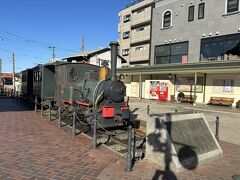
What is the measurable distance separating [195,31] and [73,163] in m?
21.6

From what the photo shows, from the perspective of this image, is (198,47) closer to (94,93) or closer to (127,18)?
(127,18)

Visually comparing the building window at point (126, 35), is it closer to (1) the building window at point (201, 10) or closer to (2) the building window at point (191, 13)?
(2) the building window at point (191, 13)

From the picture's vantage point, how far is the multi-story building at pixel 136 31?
30.5 metres

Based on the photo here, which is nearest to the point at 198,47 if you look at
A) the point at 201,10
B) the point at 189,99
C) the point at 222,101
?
the point at 201,10

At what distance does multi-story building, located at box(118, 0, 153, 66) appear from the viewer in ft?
100

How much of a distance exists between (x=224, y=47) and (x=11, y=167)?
20785 millimetres

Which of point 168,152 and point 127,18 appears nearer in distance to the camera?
point 168,152

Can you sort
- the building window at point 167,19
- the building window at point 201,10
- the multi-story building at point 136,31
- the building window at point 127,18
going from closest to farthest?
the building window at point 201,10 < the building window at point 167,19 < the multi-story building at point 136,31 < the building window at point 127,18

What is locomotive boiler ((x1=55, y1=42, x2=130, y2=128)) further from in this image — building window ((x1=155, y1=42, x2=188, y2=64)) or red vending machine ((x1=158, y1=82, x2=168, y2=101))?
building window ((x1=155, y1=42, x2=188, y2=64))

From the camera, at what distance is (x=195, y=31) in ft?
75.4

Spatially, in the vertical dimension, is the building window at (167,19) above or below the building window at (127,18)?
below

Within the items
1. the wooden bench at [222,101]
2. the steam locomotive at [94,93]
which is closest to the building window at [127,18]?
the wooden bench at [222,101]

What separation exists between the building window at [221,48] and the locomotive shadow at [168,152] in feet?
53.7

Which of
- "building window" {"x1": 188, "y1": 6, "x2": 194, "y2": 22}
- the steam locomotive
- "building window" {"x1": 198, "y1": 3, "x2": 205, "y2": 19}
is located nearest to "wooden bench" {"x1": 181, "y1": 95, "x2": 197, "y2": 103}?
"building window" {"x1": 198, "y1": 3, "x2": 205, "y2": 19}
